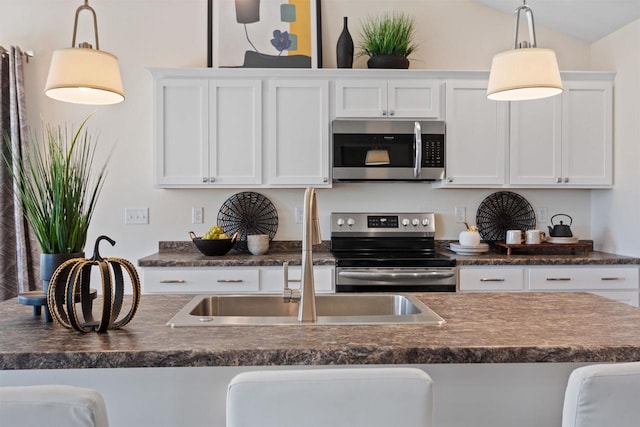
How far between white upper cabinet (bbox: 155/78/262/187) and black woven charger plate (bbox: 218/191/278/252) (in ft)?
1.08

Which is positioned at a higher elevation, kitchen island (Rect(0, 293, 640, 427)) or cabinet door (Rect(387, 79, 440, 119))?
cabinet door (Rect(387, 79, 440, 119))

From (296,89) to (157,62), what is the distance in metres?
1.13

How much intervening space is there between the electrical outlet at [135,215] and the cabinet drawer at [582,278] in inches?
108

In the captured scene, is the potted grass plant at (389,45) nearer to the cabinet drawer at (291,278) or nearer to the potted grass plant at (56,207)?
the cabinet drawer at (291,278)

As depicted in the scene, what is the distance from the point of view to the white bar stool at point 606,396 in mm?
820

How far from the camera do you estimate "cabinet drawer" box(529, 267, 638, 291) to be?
3.05m

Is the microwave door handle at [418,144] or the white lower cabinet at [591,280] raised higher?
the microwave door handle at [418,144]

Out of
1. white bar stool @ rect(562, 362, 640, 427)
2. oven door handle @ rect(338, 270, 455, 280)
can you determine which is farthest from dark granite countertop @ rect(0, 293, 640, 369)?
oven door handle @ rect(338, 270, 455, 280)

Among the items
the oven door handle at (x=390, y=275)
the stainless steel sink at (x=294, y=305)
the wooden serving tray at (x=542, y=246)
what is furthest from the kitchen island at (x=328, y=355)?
the wooden serving tray at (x=542, y=246)

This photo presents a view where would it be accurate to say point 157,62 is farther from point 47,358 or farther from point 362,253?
point 47,358

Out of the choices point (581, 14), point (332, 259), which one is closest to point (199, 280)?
point (332, 259)

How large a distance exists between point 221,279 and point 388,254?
3.85 feet

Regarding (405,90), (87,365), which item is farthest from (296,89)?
(87,365)

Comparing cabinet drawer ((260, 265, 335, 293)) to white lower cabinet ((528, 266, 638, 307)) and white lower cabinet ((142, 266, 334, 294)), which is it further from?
white lower cabinet ((528, 266, 638, 307))
